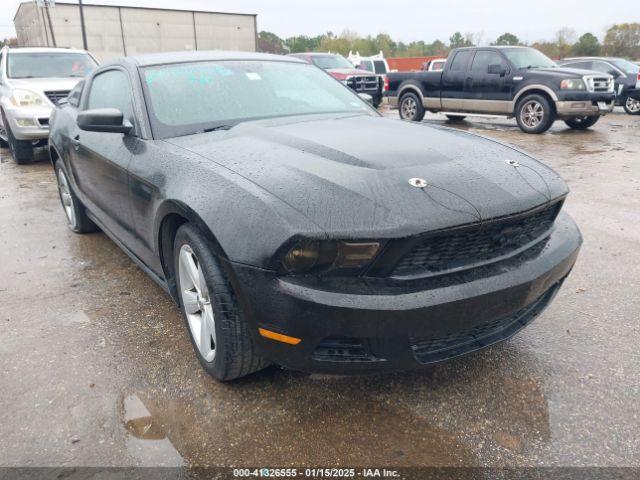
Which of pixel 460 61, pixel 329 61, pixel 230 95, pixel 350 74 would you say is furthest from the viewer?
pixel 329 61

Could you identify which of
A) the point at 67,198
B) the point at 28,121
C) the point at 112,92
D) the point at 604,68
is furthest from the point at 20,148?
the point at 604,68

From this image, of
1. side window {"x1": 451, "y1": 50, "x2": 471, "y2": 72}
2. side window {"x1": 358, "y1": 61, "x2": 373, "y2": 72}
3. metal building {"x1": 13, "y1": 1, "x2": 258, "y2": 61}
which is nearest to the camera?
side window {"x1": 451, "y1": 50, "x2": 471, "y2": 72}

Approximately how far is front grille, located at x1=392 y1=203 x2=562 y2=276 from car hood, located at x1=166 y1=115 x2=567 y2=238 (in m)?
0.05

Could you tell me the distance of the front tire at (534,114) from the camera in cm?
1045

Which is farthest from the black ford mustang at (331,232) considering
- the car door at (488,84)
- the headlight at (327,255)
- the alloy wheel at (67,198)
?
the car door at (488,84)

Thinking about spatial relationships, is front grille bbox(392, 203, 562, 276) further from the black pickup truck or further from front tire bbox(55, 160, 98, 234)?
the black pickup truck

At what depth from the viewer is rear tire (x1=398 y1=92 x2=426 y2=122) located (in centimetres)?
1280

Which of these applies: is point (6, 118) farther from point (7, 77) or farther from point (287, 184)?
point (287, 184)

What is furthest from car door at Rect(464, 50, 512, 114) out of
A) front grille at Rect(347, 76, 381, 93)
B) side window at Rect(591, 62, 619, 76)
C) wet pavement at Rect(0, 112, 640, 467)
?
wet pavement at Rect(0, 112, 640, 467)

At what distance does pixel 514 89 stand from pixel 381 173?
9949 mm

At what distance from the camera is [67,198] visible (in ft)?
15.6

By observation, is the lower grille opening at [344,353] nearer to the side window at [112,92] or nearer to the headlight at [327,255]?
the headlight at [327,255]

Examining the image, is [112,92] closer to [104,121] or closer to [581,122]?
[104,121]

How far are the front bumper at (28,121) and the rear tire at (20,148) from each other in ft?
0.57
